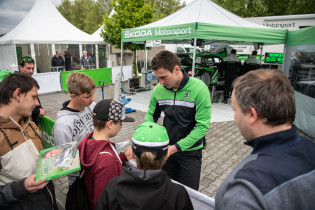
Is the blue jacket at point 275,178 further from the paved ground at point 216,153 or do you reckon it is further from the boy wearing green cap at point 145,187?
the paved ground at point 216,153

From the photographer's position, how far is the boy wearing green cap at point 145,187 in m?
1.15

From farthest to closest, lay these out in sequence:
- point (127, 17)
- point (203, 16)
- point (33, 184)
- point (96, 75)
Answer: point (127, 17) → point (96, 75) → point (203, 16) → point (33, 184)

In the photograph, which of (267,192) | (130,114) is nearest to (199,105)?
(267,192)

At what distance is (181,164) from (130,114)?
5508 mm

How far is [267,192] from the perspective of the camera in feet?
2.67

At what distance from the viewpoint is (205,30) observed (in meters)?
6.11

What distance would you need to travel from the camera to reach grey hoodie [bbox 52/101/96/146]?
213 centimetres

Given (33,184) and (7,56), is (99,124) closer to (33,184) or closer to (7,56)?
(33,184)

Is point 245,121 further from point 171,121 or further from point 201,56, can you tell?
point 201,56

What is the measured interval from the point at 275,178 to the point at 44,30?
1689cm

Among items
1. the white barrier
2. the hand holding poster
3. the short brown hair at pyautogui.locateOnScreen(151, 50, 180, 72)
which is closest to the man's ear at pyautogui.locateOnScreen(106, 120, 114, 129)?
the hand holding poster

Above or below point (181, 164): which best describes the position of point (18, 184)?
above

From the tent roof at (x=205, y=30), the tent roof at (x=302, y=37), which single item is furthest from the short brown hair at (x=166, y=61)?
the tent roof at (x=302, y=37)

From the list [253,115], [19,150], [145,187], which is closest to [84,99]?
[19,150]
